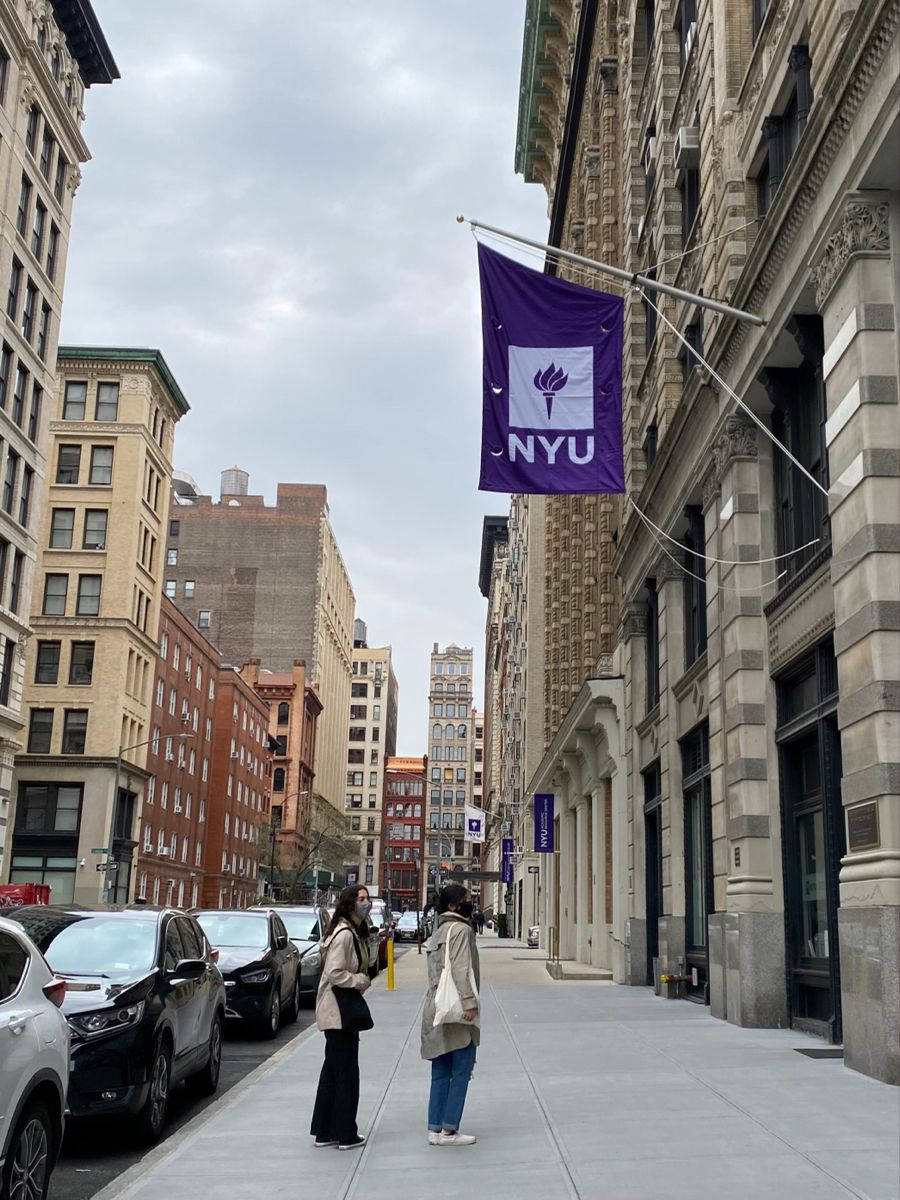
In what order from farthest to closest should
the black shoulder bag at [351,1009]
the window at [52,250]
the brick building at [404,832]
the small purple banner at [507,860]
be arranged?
1. the brick building at [404,832]
2. the small purple banner at [507,860]
3. the window at [52,250]
4. the black shoulder bag at [351,1009]

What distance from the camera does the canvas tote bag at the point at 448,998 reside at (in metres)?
8.27

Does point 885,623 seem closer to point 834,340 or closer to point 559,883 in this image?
point 834,340

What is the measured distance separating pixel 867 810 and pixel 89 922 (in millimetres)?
7269

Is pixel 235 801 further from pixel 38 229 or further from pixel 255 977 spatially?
pixel 255 977

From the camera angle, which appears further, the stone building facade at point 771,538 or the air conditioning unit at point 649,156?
the air conditioning unit at point 649,156

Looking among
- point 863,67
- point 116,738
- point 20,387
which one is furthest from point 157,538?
point 863,67

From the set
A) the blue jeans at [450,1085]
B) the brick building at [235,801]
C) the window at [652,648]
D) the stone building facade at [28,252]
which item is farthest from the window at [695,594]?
the brick building at [235,801]

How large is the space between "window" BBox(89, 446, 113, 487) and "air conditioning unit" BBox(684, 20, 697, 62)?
163 ft

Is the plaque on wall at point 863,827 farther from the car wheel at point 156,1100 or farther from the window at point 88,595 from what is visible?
the window at point 88,595

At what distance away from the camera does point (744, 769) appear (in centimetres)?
1675

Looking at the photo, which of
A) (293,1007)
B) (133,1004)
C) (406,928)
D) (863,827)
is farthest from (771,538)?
(406,928)

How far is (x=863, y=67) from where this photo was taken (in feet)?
39.1

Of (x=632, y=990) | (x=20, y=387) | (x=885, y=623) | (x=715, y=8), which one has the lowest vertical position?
(x=632, y=990)

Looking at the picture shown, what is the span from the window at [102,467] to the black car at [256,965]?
52.1 metres
